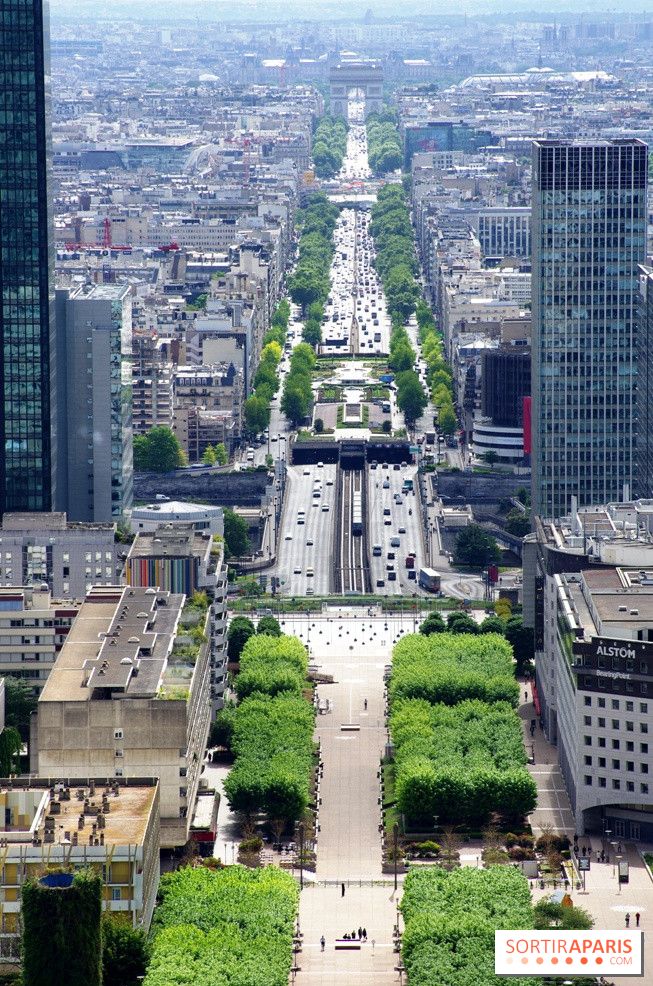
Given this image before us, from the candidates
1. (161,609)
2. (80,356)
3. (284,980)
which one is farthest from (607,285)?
(284,980)

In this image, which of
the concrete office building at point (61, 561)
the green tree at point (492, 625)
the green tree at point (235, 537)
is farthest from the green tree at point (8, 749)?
the green tree at point (235, 537)

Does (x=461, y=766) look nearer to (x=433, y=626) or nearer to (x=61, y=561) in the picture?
(x=433, y=626)

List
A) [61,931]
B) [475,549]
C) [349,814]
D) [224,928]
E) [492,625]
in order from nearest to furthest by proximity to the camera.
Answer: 1. [61,931]
2. [224,928]
3. [349,814]
4. [492,625]
5. [475,549]

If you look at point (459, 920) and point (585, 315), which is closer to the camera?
point (459, 920)

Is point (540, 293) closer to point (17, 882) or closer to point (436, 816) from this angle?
point (436, 816)

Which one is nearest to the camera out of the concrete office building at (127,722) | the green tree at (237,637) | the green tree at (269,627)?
the concrete office building at (127,722)

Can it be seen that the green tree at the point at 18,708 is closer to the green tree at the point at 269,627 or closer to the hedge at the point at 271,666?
the hedge at the point at 271,666

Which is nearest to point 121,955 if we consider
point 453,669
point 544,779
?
point 544,779
